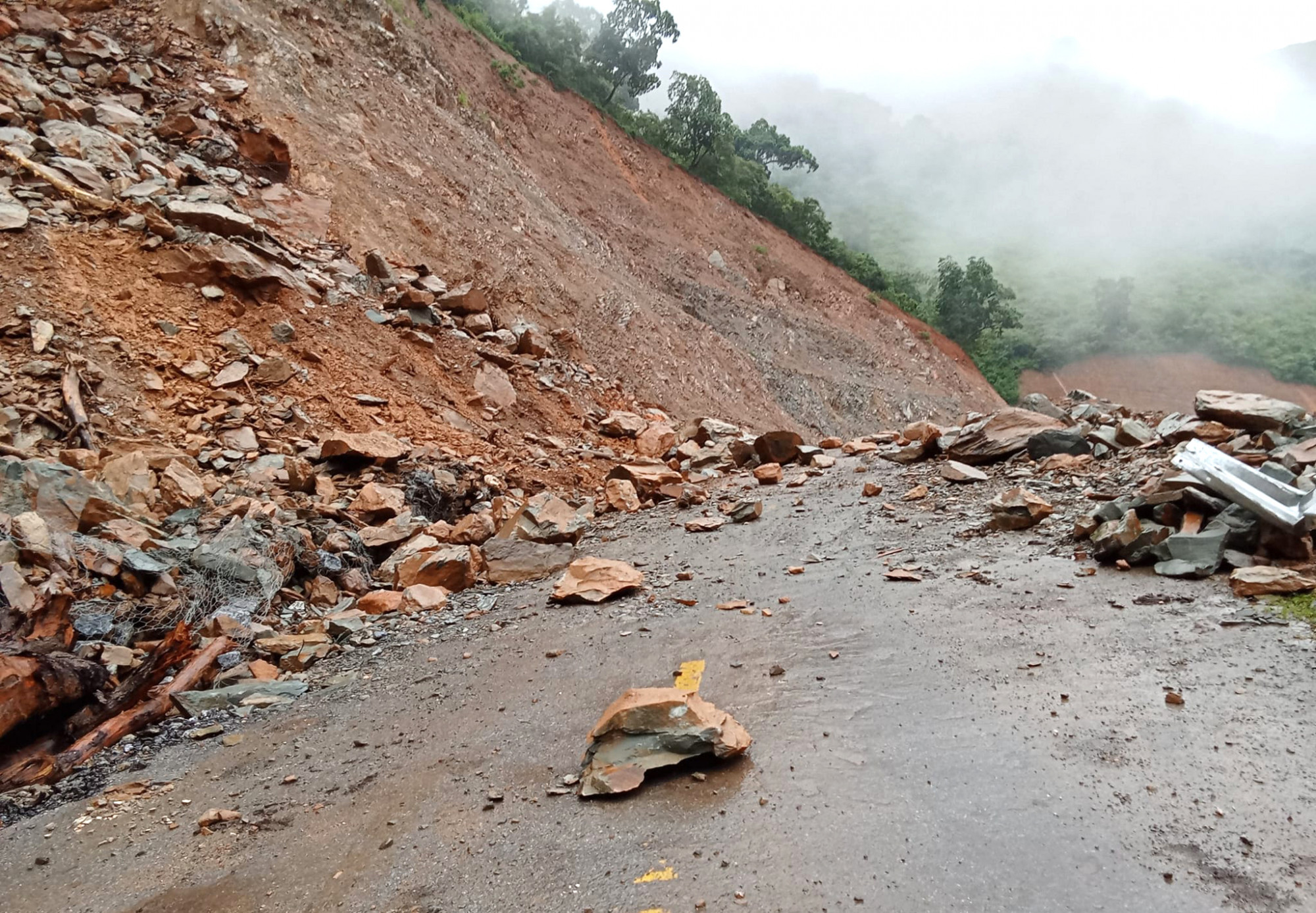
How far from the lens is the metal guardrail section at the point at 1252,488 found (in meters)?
4.11

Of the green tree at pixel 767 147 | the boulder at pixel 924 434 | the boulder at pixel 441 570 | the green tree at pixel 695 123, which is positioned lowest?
the boulder at pixel 441 570

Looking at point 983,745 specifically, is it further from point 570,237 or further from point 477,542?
point 570,237

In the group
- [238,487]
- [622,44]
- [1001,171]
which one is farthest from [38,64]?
[1001,171]

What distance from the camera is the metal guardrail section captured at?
4113 millimetres

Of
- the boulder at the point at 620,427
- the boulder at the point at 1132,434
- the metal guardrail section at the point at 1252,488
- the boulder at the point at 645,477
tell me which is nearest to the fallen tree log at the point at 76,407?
the boulder at the point at 645,477

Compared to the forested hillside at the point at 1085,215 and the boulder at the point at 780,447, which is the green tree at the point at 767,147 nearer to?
the forested hillside at the point at 1085,215

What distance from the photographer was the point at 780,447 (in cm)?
959

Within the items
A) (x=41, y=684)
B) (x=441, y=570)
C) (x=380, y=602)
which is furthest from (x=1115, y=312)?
(x=41, y=684)

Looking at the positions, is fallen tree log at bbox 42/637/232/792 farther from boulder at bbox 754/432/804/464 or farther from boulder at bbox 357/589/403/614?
boulder at bbox 754/432/804/464

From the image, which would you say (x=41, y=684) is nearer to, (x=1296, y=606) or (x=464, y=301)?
(x=1296, y=606)

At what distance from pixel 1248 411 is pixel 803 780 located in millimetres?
6206

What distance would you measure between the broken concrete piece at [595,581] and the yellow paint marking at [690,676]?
127cm

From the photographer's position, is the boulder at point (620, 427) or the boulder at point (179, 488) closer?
the boulder at point (179, 488)

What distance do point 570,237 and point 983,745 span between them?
14.3m
